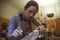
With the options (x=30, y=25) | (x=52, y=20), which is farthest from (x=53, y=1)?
(x=30, y=25)

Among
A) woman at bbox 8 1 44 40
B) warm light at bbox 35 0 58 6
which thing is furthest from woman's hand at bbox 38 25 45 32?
warm light at bbox 35 0 58 6

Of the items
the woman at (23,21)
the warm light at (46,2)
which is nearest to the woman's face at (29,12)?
the woman at (23,21)

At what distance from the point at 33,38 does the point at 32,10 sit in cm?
15

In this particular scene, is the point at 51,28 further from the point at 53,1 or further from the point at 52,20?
the point at 53,1

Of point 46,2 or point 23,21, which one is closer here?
point 23,21

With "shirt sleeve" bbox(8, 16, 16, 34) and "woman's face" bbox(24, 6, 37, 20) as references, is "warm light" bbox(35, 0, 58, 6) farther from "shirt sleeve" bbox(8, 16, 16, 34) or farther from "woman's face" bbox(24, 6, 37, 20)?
"shirt sleeve" bbox(8, 16, 16, 34)

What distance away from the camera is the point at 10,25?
Result: 69 cm

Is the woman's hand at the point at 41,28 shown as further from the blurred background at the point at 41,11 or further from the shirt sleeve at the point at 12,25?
the shirt sleeve at the point at 12,25

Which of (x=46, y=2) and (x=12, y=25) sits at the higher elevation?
(x=46, y=2)

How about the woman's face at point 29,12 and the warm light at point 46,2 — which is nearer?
the woman's face at point 29,12

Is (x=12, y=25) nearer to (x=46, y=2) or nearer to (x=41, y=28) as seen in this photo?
(x=41, y=28)

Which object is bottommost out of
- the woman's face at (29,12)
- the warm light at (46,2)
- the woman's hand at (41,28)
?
the woman's hand at (41,28)

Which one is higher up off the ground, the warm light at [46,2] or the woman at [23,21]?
the warm light at [46,2]

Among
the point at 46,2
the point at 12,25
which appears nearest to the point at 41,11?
the point at 46,2
